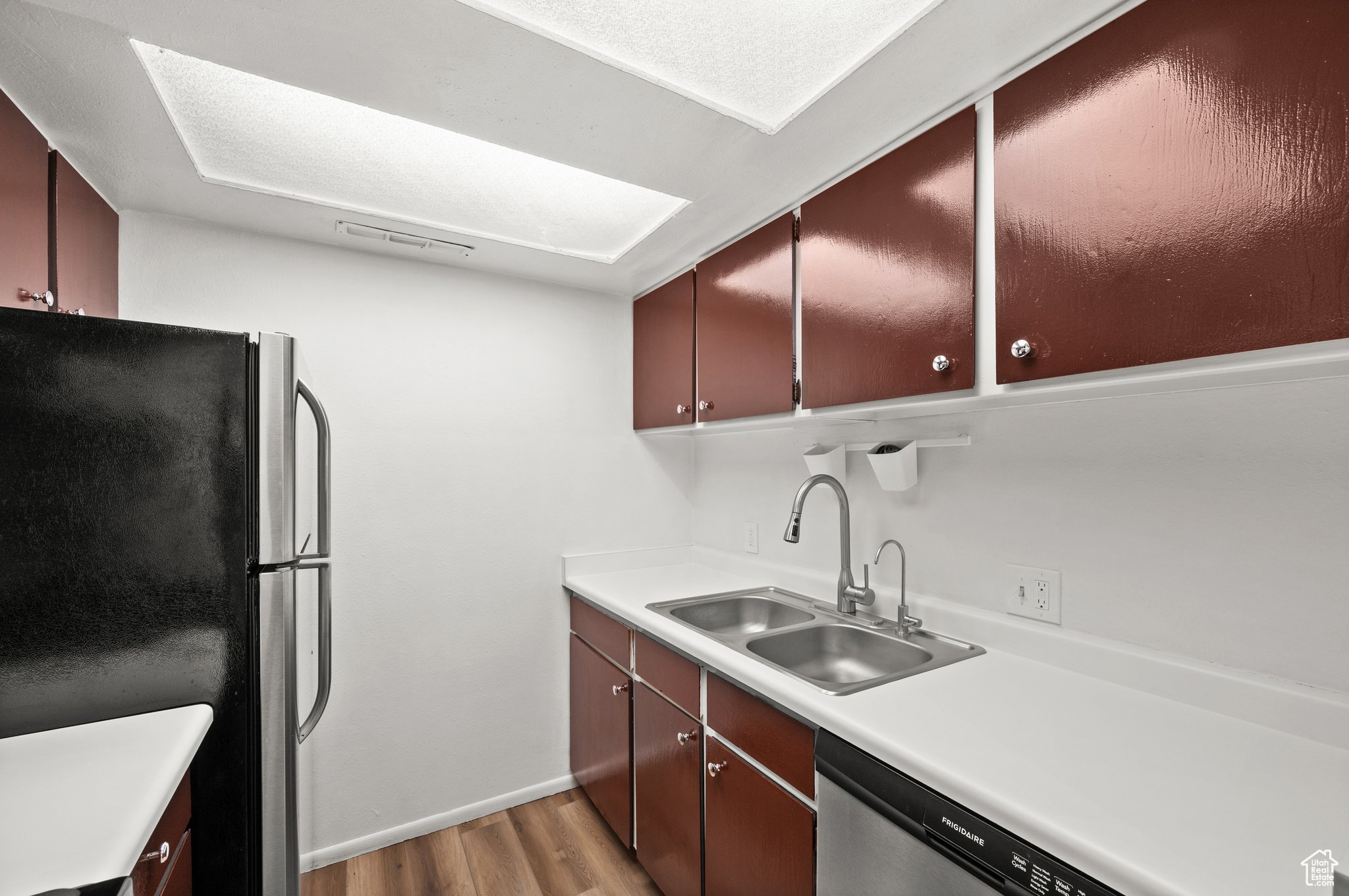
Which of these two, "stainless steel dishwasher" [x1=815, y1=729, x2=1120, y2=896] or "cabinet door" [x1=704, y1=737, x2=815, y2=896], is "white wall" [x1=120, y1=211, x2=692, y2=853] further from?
"stainless steel dishwasher" [x1=815, y1=729, x2=1120, y2=896]

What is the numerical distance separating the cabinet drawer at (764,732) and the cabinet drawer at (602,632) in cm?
51

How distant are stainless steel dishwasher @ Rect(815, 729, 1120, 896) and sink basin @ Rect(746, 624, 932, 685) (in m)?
0.47

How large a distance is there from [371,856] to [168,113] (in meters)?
2.29

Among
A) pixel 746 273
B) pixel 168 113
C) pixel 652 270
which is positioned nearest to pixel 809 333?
pixel 746 273

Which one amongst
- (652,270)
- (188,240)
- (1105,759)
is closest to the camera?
(1105,759)

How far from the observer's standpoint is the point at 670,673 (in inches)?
66.6

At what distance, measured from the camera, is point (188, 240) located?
1811mm

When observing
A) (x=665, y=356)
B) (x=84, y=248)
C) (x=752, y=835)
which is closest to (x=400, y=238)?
(x=84, y=248)

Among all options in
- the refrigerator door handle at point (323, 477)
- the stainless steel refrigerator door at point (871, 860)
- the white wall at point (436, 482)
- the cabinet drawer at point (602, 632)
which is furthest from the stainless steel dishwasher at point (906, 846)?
the white wall at point (436, 482)

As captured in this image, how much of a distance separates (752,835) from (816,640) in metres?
0.55

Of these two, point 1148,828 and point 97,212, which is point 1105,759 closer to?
point 1148,828

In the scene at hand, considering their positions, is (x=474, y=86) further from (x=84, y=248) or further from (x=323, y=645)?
(x=323, y=645)

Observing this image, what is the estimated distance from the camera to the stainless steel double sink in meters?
1.44

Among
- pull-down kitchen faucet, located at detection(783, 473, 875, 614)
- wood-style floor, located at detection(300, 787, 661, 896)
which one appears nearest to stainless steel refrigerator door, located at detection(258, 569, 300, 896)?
wood-style floor, located at detection(300, 787, 661, 896)
